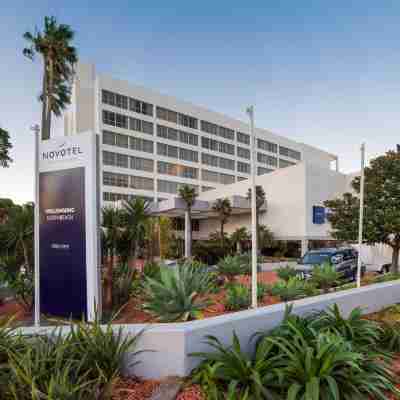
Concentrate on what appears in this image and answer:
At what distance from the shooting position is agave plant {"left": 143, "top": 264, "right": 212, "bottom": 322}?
220 inches

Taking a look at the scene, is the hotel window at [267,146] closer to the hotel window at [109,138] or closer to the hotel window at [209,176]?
the hotel window at [209,176]

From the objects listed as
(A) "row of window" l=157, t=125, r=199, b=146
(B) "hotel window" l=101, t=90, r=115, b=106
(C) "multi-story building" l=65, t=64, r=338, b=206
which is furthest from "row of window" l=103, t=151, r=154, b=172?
(B) "hotel window" l=101, t=90, r=115, b=106

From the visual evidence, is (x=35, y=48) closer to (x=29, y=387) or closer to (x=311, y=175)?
(x=29, y=387)

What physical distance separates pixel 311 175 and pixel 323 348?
2943 centimetres

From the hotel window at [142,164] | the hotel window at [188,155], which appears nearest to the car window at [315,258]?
the hotel window at [142,164]

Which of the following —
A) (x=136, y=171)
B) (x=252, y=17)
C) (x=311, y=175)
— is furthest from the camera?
(x=136, y=171)

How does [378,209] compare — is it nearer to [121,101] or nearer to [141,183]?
[141,183]

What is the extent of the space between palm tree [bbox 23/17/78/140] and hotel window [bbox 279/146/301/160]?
50011mm

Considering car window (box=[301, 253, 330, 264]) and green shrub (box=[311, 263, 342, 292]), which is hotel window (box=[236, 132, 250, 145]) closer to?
car window (box=[301, 253, 330, 264])

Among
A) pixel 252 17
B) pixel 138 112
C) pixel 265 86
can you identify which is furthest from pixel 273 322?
pixel 138 112

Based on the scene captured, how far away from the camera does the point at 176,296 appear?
5.77 metres

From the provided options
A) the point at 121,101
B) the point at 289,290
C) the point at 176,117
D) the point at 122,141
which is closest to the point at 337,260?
the point at 289,290

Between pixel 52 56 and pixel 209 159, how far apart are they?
34.8 m

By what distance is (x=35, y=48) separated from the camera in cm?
2086
